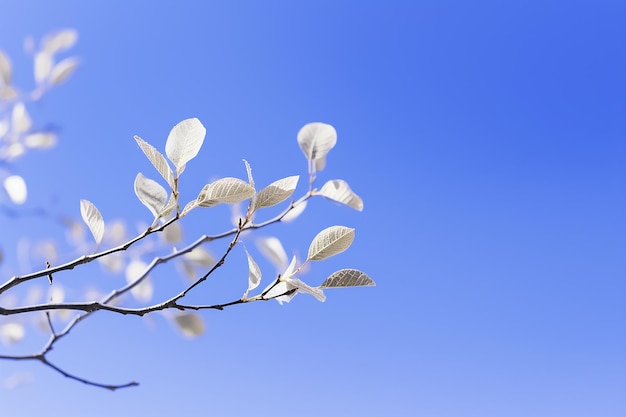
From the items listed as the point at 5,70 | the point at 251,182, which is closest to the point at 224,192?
the point at 251,182

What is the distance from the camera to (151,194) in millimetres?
591

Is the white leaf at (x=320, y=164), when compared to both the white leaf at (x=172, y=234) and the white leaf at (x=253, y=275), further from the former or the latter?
the white leaf at (x=172, y=234)

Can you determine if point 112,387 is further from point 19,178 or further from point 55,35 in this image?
point 55,35

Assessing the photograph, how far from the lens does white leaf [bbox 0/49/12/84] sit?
1122 mm

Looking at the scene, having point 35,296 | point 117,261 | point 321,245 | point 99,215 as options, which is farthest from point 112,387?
point 35,296

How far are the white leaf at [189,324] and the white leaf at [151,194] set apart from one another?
27cm

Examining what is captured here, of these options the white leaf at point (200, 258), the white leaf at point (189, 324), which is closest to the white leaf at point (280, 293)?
the white leaf at point (189, 324)

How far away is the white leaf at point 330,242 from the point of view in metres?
0.62

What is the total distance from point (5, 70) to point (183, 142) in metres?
0.80

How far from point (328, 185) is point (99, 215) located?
29 centimetres

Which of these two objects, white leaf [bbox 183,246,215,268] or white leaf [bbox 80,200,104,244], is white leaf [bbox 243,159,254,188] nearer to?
white leaf [bbox 80,200,104,244]

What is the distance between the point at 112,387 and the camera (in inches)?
27.0

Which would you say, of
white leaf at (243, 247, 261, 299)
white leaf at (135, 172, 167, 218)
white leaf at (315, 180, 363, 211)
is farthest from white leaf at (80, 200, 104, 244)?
white leaf at (315, 180, 363, 211)

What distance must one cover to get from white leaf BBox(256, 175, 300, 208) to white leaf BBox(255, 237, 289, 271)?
4.7 inches
